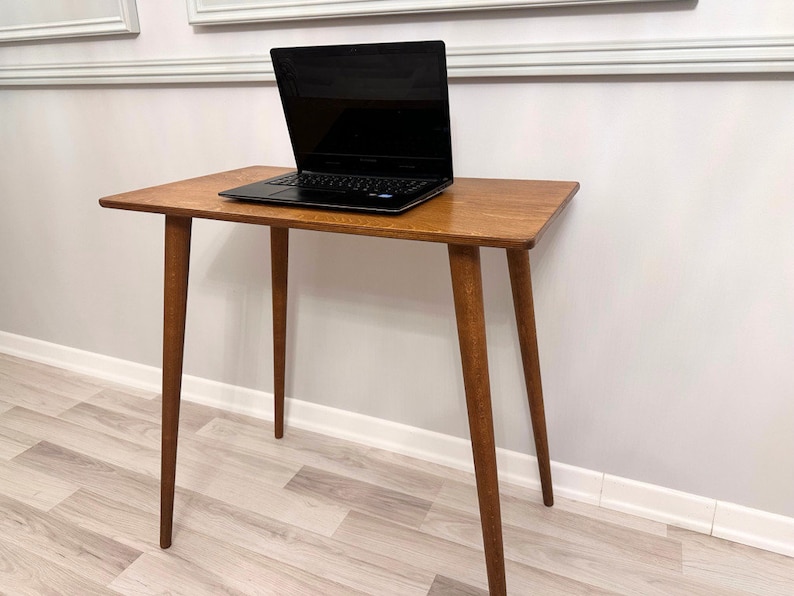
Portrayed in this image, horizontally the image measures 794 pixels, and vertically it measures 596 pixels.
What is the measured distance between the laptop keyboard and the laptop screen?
0.03 meters

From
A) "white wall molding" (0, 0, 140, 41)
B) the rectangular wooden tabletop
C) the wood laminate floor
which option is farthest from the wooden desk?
"white wall molding" (0, 0, 140, 41)

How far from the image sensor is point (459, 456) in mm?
1301

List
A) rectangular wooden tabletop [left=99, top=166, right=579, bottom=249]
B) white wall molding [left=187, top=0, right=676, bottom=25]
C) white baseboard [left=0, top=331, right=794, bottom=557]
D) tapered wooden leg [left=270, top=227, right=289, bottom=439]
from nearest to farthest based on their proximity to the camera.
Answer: rectangular wooden tabletop [left=99, top=166, right=579, bottom=249]
white wall molding [left=187, top=0, right=676, bottom=25]
white baseboard [left=0, top=331, right=794, bottom=557]
tapered wooden leg [left=270, top=227, right=289, bottom=439]

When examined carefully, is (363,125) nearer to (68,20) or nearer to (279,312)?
(279,312)

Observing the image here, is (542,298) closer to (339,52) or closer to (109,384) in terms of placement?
(339,52)

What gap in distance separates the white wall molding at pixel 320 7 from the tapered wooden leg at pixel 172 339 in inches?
19.2

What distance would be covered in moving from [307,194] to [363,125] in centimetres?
17

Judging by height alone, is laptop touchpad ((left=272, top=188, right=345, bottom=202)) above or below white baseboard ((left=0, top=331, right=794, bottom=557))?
above

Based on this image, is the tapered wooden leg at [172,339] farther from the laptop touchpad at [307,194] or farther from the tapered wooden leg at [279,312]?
the tapered wooden leg at [279,312]

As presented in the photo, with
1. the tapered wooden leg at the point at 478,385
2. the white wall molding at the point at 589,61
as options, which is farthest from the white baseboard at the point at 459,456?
the white wall molding at the point at 589,61

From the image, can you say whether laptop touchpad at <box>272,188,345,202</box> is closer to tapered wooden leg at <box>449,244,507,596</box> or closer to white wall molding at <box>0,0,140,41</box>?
tapered wooden leg at <box>449,244,507,596</box>

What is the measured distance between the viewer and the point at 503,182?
3.28 ft

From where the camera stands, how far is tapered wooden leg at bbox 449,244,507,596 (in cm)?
74

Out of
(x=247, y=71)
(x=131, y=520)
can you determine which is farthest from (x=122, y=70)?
(x=131, y=520)
